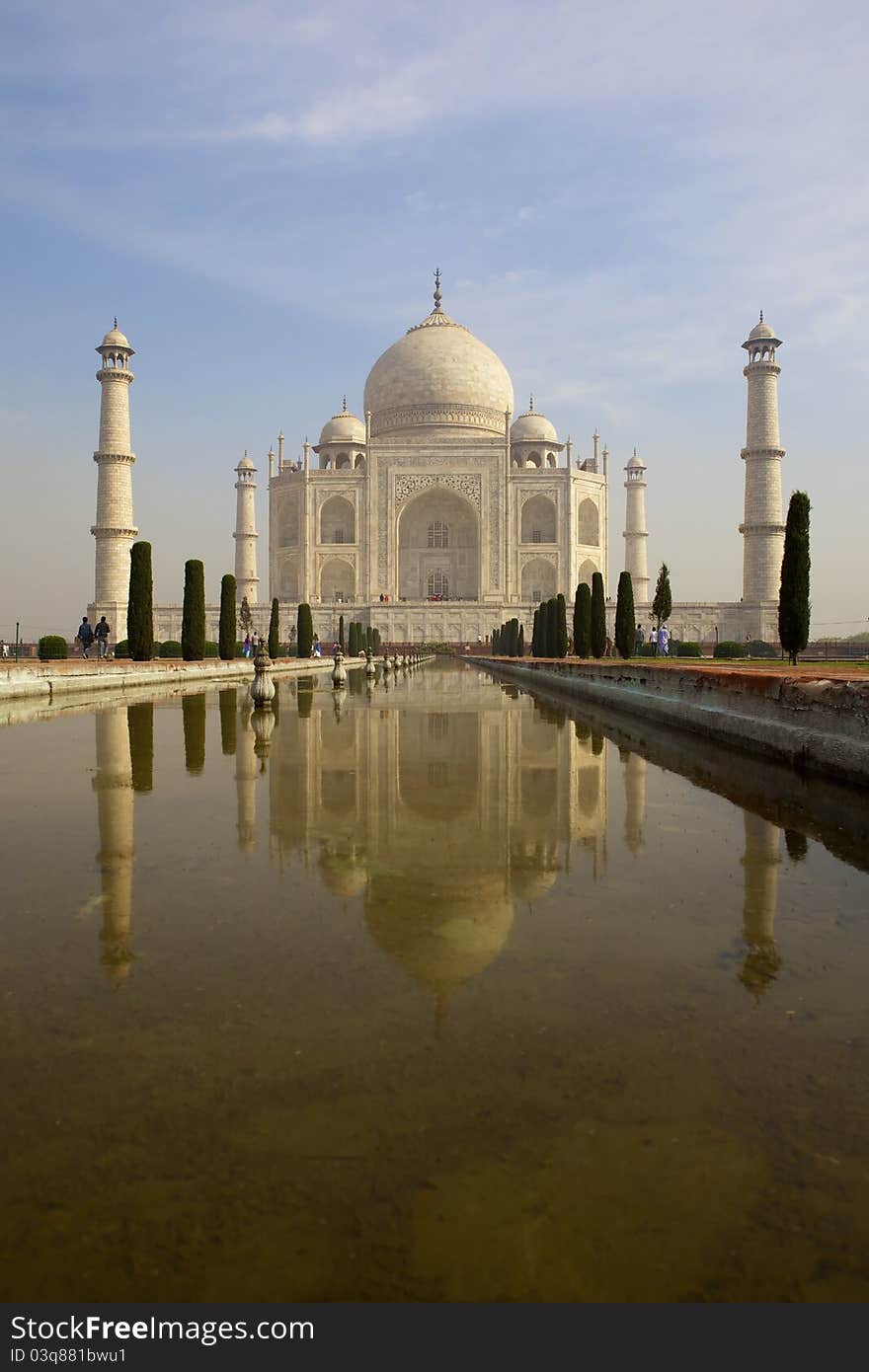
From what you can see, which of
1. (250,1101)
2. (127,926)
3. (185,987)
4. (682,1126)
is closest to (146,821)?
(127,926)

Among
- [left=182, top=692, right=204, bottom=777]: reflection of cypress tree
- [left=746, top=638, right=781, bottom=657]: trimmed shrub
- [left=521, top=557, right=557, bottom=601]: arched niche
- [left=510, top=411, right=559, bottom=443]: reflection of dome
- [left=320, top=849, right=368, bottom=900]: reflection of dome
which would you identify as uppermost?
[left=510, top=411, right=559, bottom=443]: reflection of dome

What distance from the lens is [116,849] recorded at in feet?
8.38

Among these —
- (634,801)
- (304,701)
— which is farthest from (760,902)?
(304,701)

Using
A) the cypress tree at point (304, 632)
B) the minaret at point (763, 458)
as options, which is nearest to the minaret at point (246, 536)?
the cypress tree at point (304, 632)

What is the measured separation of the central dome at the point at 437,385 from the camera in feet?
160

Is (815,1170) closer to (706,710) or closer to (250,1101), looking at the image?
(250,1101)

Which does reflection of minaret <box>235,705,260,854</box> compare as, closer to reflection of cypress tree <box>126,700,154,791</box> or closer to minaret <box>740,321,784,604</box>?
reflection of cypress tree <box>126,700,154,791</box>

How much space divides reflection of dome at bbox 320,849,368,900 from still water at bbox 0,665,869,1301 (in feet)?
0.04

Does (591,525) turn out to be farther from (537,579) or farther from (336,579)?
(336,579)

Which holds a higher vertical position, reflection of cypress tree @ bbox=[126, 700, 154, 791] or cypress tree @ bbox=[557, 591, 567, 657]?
cypress tree @ bbox=[557, 591, 567, 657]

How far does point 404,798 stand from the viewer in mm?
3412

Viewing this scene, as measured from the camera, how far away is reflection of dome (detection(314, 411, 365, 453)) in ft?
171

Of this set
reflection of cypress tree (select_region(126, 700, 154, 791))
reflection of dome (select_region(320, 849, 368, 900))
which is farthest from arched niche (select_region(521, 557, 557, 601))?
reflection of dome (select_region(320, 849, 368, 900))

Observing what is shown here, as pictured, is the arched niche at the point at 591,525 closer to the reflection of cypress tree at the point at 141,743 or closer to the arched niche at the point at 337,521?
the arched niche at the point at 337,521
